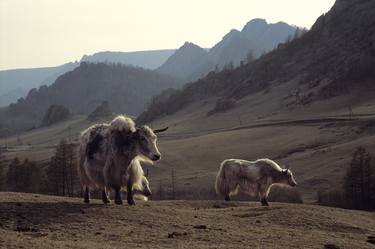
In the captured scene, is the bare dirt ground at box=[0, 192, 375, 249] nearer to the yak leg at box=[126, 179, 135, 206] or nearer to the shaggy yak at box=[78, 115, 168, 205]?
the yak leg at box=[126, 179, 135, 206]

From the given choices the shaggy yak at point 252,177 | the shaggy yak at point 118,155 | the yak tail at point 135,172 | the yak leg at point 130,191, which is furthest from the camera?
the shaggy yak at point 252,177

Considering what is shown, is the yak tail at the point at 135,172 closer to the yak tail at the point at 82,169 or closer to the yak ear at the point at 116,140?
the yak ear at the point at 116,140

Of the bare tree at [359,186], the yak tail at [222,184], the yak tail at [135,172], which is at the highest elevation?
the yak tail at [135,172]

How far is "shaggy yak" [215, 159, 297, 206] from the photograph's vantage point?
28203mm

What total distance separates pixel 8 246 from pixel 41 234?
5.93 feet

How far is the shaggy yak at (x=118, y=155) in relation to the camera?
18.9 meters

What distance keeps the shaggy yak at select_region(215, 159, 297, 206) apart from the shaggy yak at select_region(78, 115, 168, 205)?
9.75 m

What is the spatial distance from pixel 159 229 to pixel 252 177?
45.5 feet

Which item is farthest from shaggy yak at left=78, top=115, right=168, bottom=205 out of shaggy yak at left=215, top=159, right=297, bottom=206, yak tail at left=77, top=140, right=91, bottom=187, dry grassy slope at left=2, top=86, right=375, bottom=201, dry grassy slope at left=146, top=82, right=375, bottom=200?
dry grassy slope at left=146, top=82, right=375, bottom=200

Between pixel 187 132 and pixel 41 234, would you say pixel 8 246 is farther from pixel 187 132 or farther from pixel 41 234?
pixel 187 132

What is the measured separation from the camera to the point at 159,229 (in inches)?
604

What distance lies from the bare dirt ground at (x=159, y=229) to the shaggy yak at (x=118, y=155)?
58.2 inches

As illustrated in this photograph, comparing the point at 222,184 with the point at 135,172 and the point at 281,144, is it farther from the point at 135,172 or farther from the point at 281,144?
the point at 281,144

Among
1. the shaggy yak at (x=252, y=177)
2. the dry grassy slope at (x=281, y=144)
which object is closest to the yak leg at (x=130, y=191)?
the shaggy yak at (x=252, y=177)
